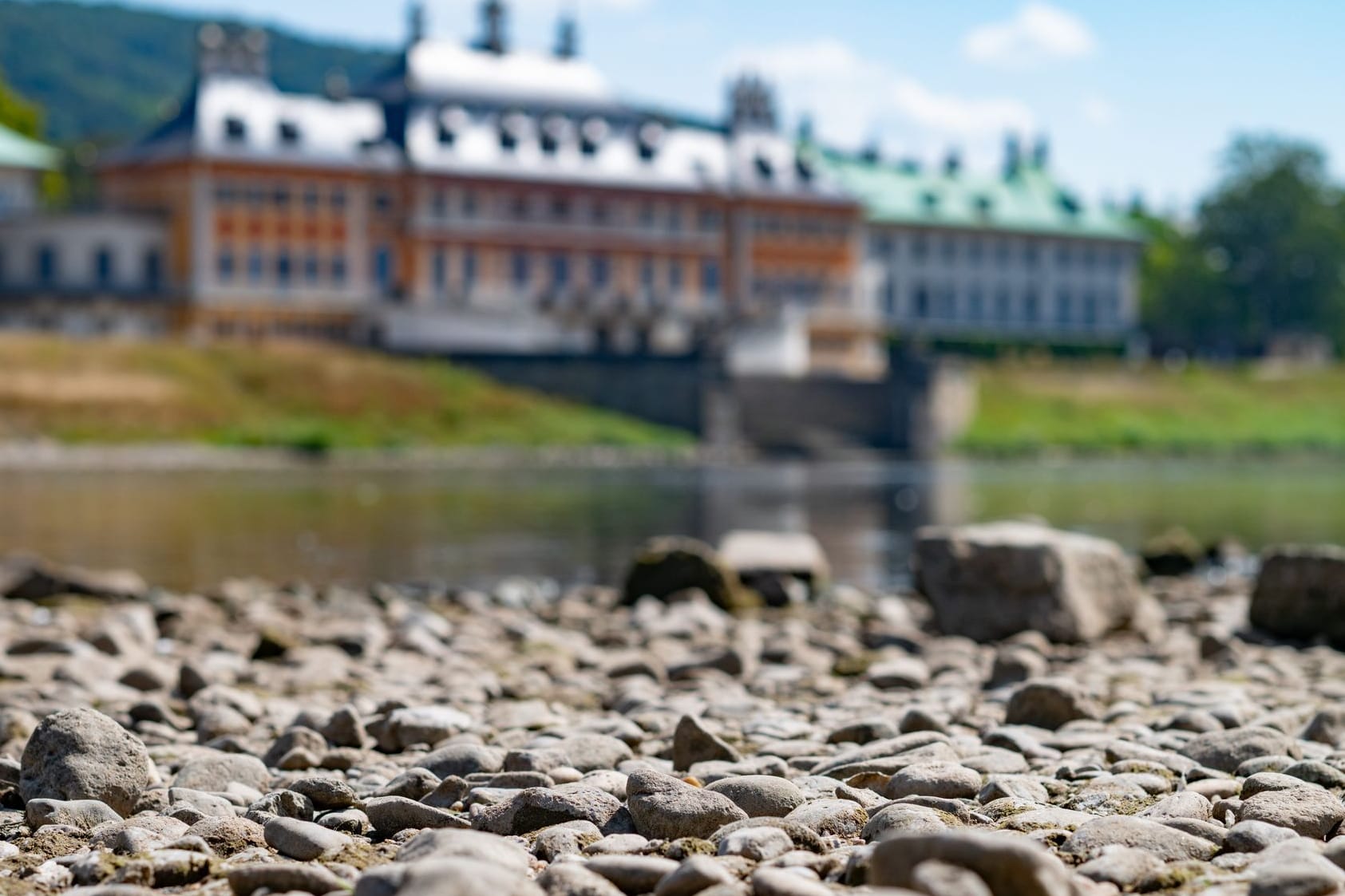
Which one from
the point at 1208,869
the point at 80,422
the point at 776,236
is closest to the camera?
the point at 1208,869

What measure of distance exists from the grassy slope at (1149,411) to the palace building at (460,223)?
6.39 meters

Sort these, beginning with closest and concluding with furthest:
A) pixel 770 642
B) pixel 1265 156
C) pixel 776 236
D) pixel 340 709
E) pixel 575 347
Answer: pixel 340 709
pixel 770 642
pixel 575 347
pixel 776 236
pixel 1265 156

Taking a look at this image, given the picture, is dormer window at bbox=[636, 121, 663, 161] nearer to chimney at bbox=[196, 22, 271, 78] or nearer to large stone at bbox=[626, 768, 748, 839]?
chimney at bbox=[196, 22, 271, 78]

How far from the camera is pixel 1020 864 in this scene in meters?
6.46

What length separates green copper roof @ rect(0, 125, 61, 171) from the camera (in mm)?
→ 93625

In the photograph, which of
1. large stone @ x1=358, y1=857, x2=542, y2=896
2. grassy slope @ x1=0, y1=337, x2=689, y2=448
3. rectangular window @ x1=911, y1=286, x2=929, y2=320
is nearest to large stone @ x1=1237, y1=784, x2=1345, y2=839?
large stone @ x1=358, y1=857, x2=542, y2=896

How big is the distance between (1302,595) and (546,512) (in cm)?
2797

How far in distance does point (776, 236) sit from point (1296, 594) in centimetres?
8694

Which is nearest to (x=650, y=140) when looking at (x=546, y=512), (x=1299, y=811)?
(x=546, y=512)

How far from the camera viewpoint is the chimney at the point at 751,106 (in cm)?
10406

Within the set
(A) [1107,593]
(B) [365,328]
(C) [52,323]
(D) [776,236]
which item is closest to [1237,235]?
(D) [776,236]

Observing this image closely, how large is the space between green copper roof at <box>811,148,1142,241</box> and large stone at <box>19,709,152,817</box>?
4268 inches

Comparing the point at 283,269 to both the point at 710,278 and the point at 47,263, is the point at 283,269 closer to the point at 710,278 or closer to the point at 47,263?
the point at 47,263

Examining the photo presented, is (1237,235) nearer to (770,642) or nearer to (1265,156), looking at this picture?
(1265,156)
